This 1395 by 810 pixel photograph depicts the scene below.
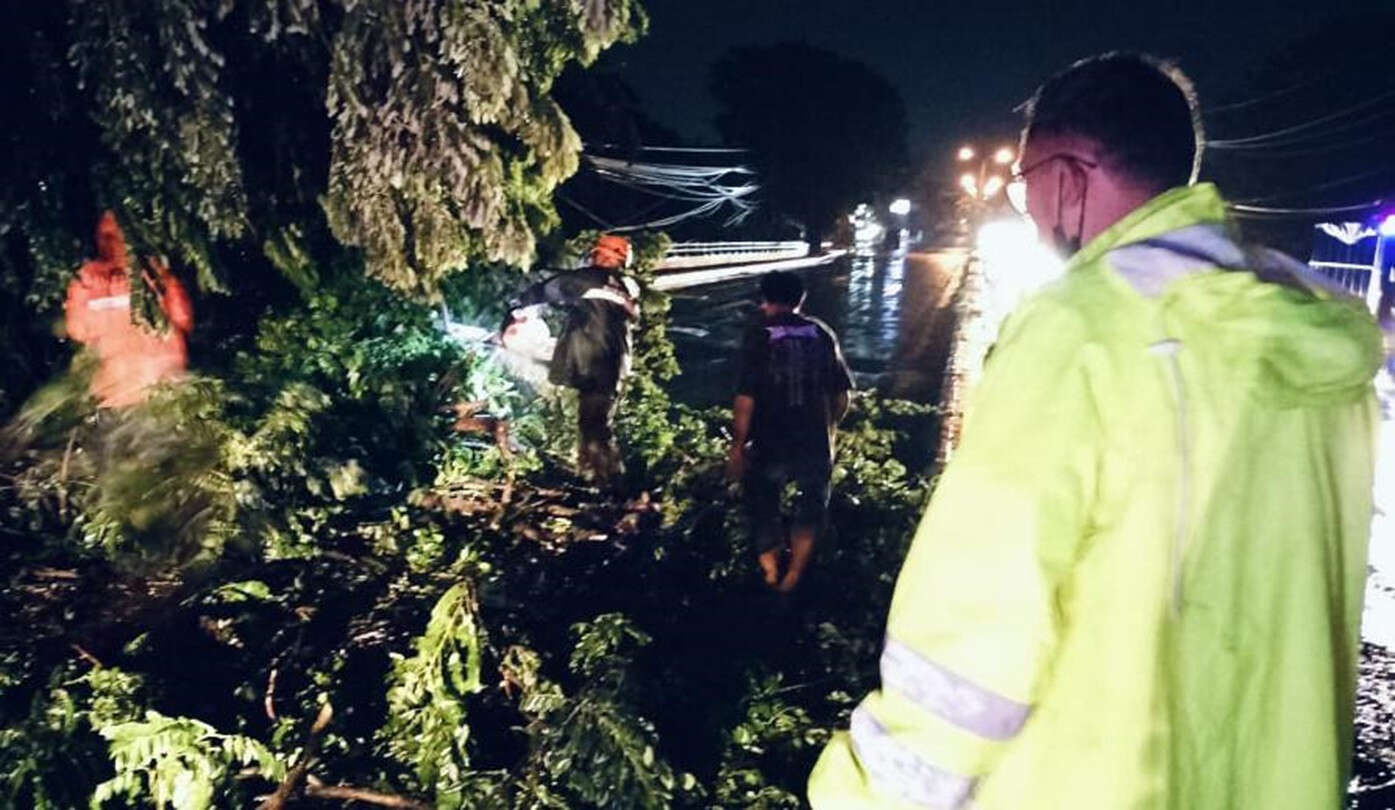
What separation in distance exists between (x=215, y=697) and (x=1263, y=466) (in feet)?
11.6

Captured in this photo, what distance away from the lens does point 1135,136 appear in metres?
1.16

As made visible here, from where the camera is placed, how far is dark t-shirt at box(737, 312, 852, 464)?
4.34m

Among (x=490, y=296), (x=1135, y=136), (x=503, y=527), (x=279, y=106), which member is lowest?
(x=503, y=527)

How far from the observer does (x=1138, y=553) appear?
3.16 feet

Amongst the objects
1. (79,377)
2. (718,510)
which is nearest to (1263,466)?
(718,510)

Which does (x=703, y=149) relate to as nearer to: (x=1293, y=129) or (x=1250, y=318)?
(x=1293, y=129)

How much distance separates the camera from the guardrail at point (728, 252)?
33.2 m

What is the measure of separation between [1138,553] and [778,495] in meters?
3.60

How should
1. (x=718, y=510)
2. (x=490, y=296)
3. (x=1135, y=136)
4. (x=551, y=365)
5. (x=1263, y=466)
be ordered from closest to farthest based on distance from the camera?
(x=1263, y=466) < (x=1135, y=136) < (x=718, y=510) < (x=551, y=365) < (x=490, y=296)

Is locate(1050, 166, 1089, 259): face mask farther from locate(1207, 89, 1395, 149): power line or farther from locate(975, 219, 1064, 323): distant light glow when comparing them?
locate(1207, 89, 1395, 149): power line

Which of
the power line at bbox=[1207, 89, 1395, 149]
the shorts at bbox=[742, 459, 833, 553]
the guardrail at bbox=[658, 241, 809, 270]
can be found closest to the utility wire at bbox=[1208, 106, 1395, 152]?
the power line at bbox=[1207, 89, 1395, 149]

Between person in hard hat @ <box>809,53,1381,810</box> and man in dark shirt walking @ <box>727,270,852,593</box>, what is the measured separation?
3258 mm

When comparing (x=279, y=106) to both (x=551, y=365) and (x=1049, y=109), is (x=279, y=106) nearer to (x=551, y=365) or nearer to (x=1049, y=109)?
(x=551, y=365)

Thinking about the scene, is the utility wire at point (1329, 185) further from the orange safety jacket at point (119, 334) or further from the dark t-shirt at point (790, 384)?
the orange safety jacket at point (119, 334)
